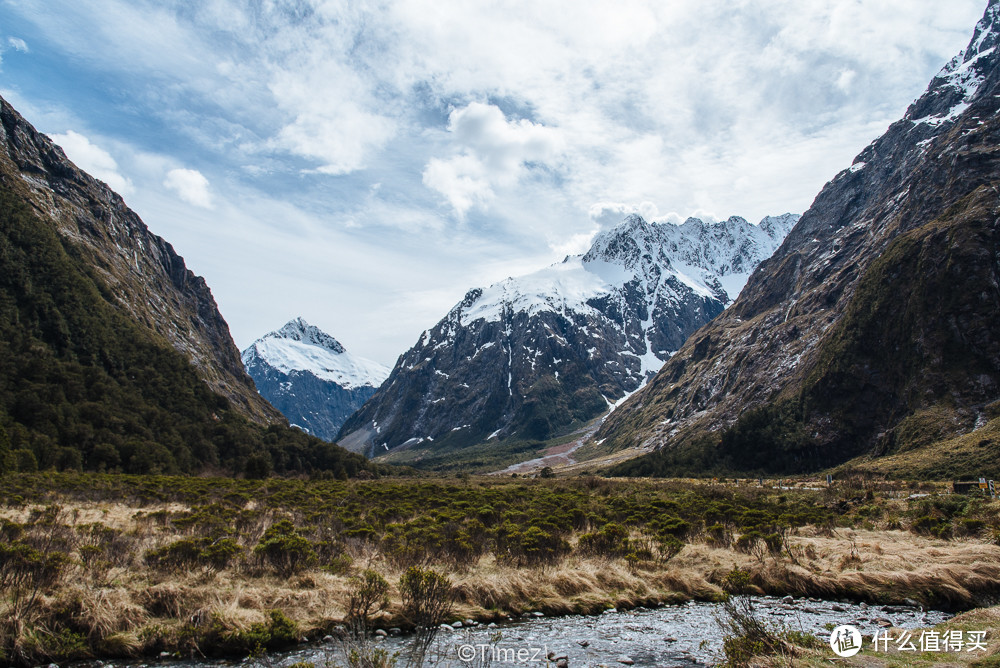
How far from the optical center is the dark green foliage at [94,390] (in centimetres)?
8875

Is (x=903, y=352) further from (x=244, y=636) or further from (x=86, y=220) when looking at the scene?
(x=86, y=220)

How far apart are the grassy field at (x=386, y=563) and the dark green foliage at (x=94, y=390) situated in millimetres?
58118

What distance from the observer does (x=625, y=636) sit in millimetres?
19062

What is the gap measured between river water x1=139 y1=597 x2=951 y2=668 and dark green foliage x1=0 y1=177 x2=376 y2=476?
7474 cm

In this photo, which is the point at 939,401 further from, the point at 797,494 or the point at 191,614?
the point at 191,614

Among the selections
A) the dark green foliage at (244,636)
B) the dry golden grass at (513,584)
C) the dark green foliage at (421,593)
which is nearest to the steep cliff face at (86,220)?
the dry golden grass at (513,584)

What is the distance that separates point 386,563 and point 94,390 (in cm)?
11896

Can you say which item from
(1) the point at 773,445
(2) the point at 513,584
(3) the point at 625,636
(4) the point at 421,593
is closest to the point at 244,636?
(4) the point at 421,593

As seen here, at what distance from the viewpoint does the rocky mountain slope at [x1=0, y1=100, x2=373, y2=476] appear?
294 feet

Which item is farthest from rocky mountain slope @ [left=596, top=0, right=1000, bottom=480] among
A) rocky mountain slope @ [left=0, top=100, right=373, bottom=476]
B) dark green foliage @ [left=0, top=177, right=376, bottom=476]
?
rocky mountain slope @ [left=0, top=100, right=373, bottom=476]

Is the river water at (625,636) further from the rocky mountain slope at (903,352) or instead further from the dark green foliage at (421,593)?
the rocky mountain slope at (903,352)

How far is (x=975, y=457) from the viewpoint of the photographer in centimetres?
8925

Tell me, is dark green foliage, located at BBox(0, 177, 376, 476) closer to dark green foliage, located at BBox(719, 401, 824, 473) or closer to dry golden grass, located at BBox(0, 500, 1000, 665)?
dry golden grass, located at BBox(0, 500, 1000, 665)

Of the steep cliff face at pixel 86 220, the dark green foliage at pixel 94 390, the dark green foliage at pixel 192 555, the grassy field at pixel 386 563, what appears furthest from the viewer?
the steep cliff face at pixel 86 220
